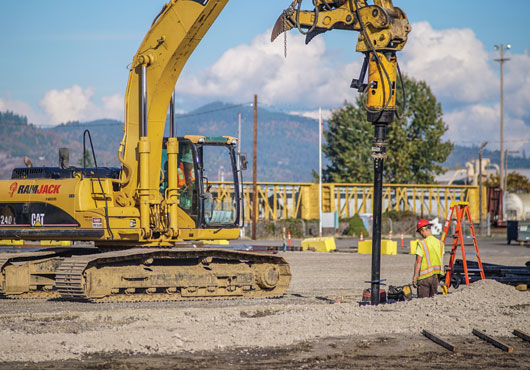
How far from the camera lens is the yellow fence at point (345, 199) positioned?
180 ft

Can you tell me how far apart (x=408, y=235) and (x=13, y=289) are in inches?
1685

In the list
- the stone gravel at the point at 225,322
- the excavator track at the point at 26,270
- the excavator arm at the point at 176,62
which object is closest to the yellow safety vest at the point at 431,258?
the stone gravel at the point at 225,322

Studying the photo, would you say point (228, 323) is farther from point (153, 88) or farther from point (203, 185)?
point (153, 88)

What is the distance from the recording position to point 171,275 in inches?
604

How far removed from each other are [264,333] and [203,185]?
5.47m

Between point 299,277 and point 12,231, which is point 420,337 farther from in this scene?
point 299,277

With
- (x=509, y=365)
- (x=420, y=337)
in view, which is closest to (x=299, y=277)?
(x=420, y=337)

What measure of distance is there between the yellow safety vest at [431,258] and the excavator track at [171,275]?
3717mm

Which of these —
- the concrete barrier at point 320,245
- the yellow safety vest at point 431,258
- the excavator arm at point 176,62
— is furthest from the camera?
the concrete barrier at point 320,245

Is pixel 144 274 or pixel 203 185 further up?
pixel 203 185

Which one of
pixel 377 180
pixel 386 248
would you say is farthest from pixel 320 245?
pixel 377 180

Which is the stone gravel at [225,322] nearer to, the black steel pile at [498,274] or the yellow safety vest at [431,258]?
the yellow safety vest at [431,258]

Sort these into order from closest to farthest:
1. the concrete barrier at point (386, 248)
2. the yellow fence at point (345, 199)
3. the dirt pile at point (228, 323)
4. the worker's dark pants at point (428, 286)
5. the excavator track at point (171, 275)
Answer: the dirt pile at point (228, 323)
the worker's dark pants at point (428, 286)
the excavator track at point (171, 275)
the concrete barrier at point (386, 248)
the yellow fence at point (345, 199)

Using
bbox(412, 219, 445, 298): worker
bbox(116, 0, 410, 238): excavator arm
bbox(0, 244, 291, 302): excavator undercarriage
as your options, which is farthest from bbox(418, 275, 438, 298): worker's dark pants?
bbox(0, 244, 291, 302): excavator undercarriage
